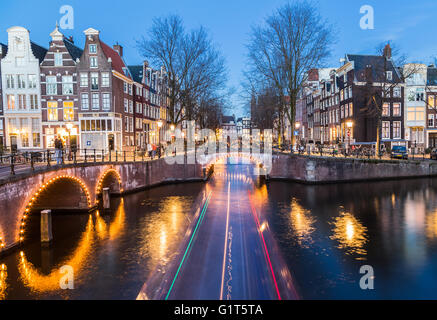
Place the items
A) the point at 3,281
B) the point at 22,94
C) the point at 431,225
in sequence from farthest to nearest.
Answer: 1. the point at 22,94
2. the point at 431,225
3. the point at 3,281

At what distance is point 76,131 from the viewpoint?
43.7 metres

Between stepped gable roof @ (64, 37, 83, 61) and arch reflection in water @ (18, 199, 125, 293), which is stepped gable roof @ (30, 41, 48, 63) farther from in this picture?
arch reflection in water @ (18, 199, 125, 293)

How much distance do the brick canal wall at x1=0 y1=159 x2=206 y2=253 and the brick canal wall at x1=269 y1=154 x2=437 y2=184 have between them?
12350 millimetres

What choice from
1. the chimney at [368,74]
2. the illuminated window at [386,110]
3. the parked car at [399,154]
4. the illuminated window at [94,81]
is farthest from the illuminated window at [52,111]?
the illuminated window at [386,110]

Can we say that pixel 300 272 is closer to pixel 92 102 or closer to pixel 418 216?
pixel 418 216

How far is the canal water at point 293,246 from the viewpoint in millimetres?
13359

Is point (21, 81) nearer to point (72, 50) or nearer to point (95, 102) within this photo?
point (72, 50)

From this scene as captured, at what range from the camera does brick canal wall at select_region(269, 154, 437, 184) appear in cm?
3619

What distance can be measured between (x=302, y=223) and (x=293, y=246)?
4888mm

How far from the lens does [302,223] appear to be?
2256 centimetres

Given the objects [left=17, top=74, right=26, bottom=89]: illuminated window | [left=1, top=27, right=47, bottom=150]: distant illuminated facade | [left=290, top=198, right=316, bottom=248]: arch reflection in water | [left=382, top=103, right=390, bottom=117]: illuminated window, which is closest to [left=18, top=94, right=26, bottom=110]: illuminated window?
[left=1, top=27, right=47, bottom=150]: distant illuminated facade

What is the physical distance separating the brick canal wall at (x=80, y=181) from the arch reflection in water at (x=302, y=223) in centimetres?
1461

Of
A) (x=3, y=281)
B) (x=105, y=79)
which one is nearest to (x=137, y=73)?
(x=105, y=79)

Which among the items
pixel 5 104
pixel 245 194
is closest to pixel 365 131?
pixel 245 194
